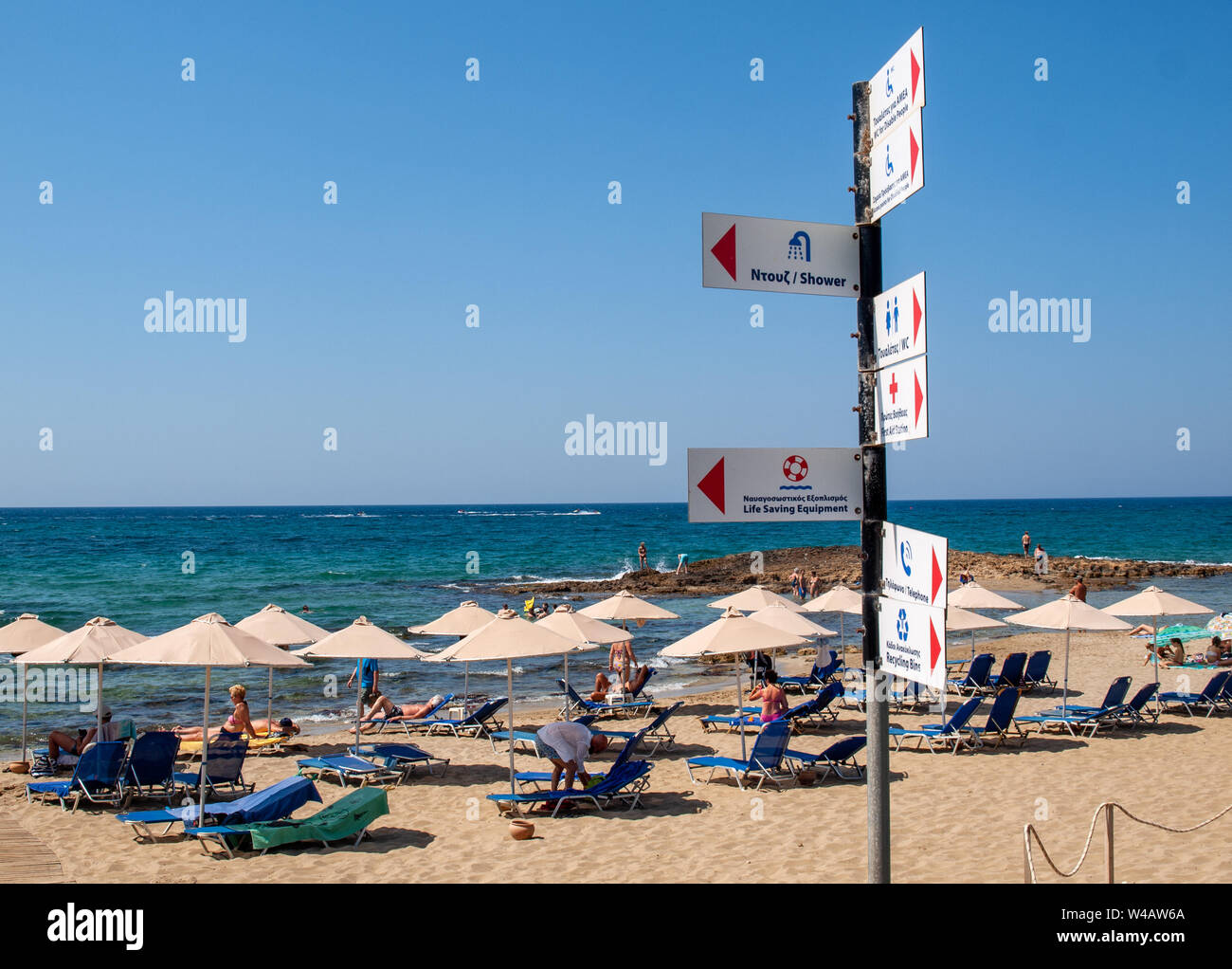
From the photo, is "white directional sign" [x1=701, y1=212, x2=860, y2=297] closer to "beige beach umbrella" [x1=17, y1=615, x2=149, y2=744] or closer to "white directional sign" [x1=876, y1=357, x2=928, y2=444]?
"white directional sign" [x1=876, y1=357, x2=928, y2=444]

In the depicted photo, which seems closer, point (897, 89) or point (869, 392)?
point (897, 89)

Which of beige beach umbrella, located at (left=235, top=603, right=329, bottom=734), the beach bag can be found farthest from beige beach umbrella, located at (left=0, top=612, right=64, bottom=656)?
beige beach umbrella, located at (left=235, top=603, right=329, bottom=734)

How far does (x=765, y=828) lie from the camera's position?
927 cm

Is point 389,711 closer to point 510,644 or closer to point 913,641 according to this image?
point 510,644

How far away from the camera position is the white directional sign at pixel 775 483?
350 cm

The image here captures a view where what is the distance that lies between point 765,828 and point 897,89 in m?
7.62

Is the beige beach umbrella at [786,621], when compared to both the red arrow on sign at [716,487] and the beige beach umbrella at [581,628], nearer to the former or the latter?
the beige beach umbrella at [581,628]

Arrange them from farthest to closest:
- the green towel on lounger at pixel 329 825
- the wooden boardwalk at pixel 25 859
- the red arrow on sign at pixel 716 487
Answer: the green towel on lounger at pixel 329 825
the wooden boardwalk at pixel 25 859
the red arrow on sign at pixel 716 487

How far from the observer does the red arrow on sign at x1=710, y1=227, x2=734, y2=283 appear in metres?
3.52

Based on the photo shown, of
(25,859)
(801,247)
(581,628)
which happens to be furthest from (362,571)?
(801,247)

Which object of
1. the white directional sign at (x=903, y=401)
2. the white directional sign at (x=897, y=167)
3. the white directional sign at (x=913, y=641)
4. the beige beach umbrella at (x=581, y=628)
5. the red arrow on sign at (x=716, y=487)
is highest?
the white directional sign at (x=897, y=167)

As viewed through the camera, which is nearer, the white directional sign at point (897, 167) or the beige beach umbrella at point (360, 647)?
the white directional sign at point (897, 167)

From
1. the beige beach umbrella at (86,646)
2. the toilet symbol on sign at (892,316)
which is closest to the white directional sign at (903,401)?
the toilet symbol on sign at (892,316)
